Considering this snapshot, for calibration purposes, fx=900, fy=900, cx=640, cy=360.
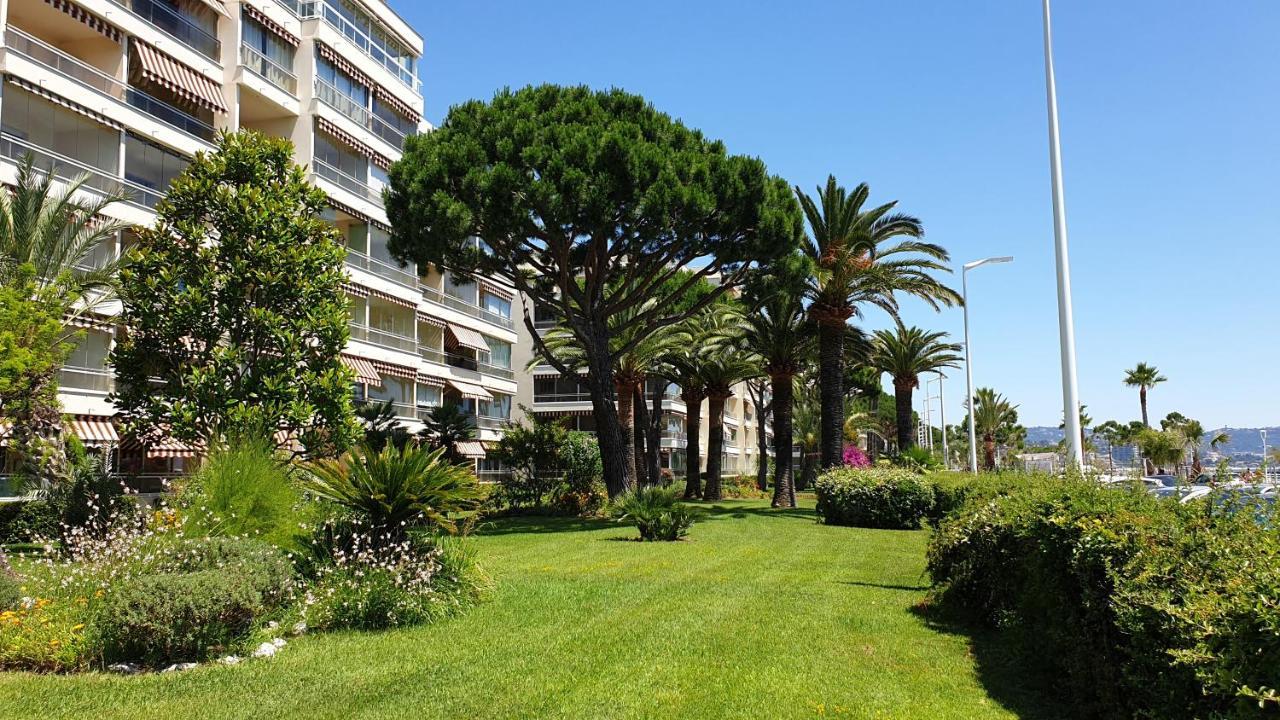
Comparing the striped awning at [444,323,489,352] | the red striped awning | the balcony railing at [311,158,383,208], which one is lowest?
the striped awning at [444,323,489,352]

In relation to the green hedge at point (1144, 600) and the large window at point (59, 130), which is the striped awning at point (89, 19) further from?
the green hedge at point (1144, 600)

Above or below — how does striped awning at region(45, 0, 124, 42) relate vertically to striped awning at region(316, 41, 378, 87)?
below

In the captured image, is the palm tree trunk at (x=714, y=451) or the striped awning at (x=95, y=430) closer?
the striped awning at (x=95, y=430)

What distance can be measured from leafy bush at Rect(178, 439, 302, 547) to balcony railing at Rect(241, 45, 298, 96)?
2016 centimetres

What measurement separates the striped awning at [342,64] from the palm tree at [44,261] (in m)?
12.1

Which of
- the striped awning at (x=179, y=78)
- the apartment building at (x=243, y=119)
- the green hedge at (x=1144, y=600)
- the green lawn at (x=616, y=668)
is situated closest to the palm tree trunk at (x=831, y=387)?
the apartment building at (x=243, y=119)

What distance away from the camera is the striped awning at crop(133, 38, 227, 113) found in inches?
918

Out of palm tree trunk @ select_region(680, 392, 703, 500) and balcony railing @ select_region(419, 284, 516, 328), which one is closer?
balcony railing @ select_region(419, 284, 516, 328)

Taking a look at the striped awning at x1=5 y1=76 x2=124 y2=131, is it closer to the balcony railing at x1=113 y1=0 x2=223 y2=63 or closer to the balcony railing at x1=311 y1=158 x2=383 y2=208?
the balcony railing at x1=113 y1=0 x2=223 y2=63

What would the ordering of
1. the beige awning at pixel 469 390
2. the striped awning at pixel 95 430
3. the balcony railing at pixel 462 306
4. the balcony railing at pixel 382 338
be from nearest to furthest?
the striped awning at pixel 95 430 < the balcony railing at pixel 382 338 < the balcony railing at pixel 462 306 < the beige awning at pixel 469 390

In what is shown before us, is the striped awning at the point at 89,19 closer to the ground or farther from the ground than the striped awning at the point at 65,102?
farther from the ground

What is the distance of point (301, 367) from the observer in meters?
19.1

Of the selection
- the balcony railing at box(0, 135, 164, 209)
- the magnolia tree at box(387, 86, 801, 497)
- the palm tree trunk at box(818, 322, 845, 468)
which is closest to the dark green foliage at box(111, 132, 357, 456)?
the balcony railing at box(0, 135, 164, 209)

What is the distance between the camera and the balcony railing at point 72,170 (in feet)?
66.0
